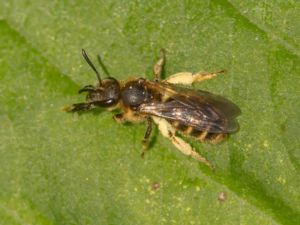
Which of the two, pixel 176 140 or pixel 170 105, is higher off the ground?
pixel 170 105

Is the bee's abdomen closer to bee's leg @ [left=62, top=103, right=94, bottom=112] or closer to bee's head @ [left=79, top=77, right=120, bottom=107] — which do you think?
bee's head @ [left=79, top=77, right=120, bottom=107]

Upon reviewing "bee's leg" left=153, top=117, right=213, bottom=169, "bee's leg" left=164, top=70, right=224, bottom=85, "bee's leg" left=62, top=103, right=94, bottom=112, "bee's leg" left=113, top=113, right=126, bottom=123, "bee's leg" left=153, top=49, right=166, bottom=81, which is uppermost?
"bee's leg" left=153, top=49, right=166, bottom=81

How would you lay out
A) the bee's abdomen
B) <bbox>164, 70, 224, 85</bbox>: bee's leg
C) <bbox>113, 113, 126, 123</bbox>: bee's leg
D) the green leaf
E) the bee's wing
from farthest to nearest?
1. <bbox>113, 113, 126, 123</bbox>: bee's leg
2. <bbox>164, 70, 224, 85</bbox>: bee's leg
3. the bee's abdomen
4. the bee's wing
5. the green leaf

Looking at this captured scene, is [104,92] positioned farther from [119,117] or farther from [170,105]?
[170,105]

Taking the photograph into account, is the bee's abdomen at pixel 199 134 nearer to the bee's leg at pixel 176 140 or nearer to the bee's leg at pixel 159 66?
the bee's leg at pixel 176 140

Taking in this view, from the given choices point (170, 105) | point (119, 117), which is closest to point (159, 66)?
point (170, 105)

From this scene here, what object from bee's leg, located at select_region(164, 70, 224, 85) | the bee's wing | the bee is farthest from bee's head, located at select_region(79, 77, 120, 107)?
bee's leg, located at select_region(164, 70, 224, 85)

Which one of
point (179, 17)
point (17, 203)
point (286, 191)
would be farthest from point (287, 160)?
point (17, 203)

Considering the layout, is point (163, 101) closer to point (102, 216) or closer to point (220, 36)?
point (220, 36)
